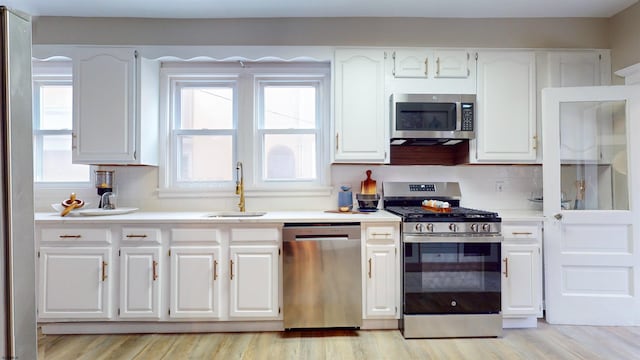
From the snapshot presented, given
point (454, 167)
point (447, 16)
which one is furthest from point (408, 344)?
point (447, 16)

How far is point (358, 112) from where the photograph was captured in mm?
2814

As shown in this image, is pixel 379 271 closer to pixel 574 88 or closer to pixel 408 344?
pixel 408 344

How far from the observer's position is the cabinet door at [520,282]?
256cm

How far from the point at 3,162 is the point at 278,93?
2761 millimetres

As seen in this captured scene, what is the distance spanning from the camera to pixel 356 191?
3107 mm

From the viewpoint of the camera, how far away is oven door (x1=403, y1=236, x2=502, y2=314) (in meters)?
2.42

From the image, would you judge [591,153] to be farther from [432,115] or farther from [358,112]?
[358,112]

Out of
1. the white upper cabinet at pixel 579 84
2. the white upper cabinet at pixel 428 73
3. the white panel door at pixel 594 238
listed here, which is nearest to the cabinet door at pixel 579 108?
the white upper cabinet at pixel 579 84

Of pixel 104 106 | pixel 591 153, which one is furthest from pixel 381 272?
pixel 104 106

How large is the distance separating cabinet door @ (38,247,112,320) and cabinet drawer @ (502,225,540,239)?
9.97 ft

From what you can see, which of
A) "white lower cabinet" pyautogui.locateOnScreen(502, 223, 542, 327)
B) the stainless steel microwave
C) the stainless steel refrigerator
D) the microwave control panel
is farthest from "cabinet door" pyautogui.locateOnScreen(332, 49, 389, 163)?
the stainless steel refrigerator

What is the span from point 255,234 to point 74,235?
133cm

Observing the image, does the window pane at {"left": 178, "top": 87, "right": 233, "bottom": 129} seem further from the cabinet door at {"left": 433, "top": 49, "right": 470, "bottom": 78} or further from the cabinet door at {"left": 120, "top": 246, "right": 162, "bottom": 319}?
the cabinet door at {"left": 433, "top": 49, "right": 470, "bottom": 78}

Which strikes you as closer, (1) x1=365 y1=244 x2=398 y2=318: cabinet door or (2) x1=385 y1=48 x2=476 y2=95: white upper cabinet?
(1) x1=365 y1=244 x2=398 y2=318: cabinet door
